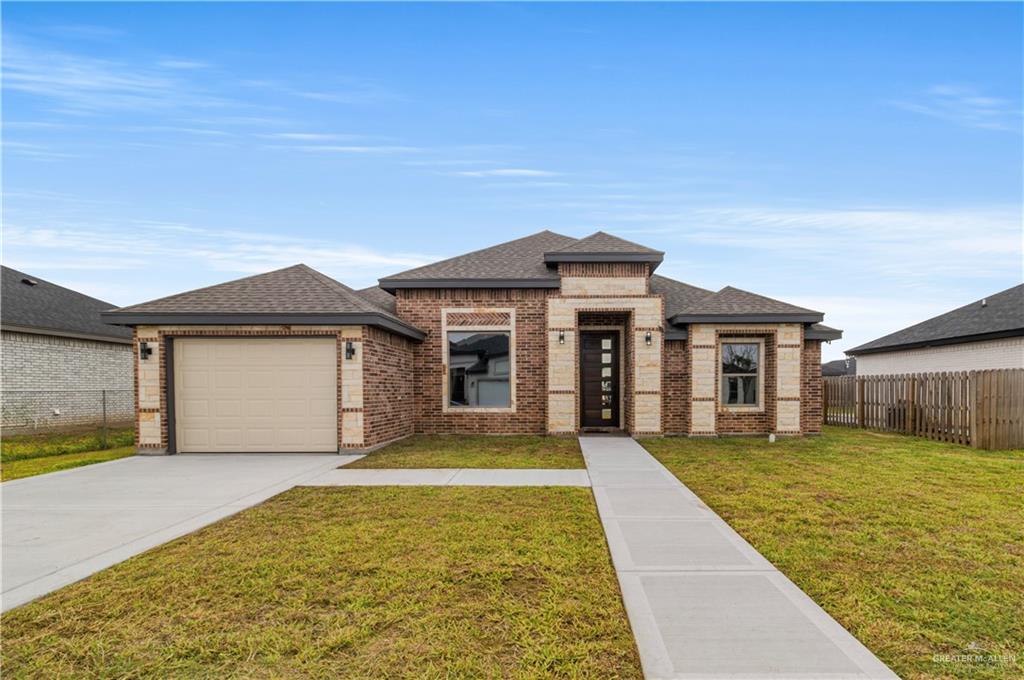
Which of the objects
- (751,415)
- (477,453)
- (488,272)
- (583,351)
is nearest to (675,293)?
(583,351)

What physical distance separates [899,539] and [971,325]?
1792 centimetres

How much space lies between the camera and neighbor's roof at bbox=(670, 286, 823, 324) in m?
12.4

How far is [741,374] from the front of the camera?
13039mm

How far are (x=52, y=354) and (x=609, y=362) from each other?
1813 cm

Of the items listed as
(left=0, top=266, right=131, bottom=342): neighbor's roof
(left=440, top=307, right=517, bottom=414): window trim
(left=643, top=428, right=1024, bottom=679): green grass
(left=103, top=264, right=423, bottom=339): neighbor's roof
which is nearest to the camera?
(left=643, top=428, right=1024, bottom=679): green grass

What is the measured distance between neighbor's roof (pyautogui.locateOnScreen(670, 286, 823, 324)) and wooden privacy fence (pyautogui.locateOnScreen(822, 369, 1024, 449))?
149 inches

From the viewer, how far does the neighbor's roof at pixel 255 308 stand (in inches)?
384

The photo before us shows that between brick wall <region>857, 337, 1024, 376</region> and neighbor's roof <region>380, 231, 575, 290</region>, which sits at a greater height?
neighbor's roof <region>380, 231, 575, 290</region>

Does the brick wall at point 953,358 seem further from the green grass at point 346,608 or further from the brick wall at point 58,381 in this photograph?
the brick wall at point 58,381

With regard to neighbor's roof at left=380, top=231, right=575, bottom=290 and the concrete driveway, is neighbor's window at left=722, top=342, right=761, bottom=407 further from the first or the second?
the concrete driveway

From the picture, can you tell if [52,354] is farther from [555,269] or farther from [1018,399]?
[1018,399]

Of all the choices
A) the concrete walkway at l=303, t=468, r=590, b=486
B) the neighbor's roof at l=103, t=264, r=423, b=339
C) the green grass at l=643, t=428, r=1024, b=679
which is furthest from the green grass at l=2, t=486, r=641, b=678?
the neighbor's roof at l=103, t=264, r=423, b=339

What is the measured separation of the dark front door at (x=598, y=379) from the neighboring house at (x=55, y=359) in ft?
48.0

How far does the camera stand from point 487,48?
44.6 feet
